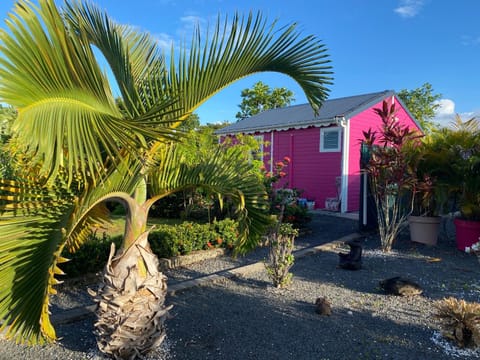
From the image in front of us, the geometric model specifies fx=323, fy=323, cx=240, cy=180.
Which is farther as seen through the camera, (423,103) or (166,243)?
(423,103)

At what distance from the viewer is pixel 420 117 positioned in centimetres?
2439

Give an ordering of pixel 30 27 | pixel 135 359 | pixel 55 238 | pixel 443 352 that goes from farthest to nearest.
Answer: pixel 443 352, pixel 135 359, pixel 55 238, pixel 30 27

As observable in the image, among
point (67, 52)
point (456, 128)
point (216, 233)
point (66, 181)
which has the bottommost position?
point (216, 233)

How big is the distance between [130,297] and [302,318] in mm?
1777

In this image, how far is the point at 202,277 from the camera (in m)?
4.28

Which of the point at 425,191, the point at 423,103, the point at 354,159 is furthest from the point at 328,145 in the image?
the point at 423,103

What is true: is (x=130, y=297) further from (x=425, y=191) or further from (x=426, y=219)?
(x=426, y=219)

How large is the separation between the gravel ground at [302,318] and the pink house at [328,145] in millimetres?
5478

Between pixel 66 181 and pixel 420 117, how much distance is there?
1068 inches

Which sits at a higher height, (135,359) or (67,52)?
(67,52)

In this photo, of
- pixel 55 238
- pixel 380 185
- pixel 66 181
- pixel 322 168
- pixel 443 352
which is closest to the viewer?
pixel 55 238

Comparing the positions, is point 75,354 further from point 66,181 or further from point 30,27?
point 30,27

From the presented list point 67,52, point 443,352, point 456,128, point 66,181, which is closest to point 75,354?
point 66,181

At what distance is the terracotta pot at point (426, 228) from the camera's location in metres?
6.29
